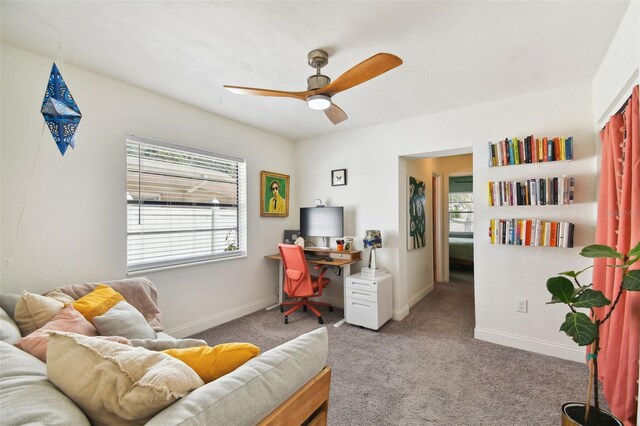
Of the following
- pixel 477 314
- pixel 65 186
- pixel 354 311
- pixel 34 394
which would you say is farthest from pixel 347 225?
pixel 34 394

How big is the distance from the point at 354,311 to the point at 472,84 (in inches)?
102

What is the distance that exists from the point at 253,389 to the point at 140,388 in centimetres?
31

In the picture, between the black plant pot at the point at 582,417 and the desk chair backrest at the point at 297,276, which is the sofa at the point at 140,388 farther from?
the desk chair backrest at the point at 297,276

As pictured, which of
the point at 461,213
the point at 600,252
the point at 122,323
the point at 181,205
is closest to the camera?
the point at 600,252

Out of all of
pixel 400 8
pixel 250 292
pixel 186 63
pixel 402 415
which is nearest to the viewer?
pixel 400 8

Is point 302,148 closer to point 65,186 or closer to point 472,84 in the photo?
point 472,84

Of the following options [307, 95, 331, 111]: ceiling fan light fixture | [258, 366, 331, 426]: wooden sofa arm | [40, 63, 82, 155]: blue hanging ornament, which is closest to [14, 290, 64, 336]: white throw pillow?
[40, 63, 82, 155]: blue hanging ornament

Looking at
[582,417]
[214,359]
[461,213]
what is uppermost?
[461,213]

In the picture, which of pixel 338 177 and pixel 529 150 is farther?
pixel 338 177

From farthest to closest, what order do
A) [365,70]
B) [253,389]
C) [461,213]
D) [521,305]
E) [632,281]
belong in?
[461,213] < [521,305] < [365,70] < [632,281] < [253,389]

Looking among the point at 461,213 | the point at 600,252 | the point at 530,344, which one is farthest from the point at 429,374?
the point at 461,213

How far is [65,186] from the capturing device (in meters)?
2.18

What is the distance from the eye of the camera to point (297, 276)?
330cm

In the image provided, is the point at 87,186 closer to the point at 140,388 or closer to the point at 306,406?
the point at 140,388
